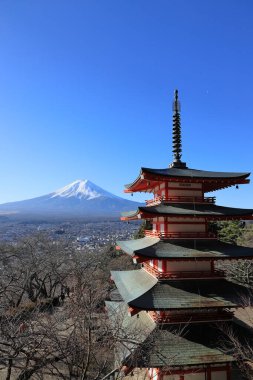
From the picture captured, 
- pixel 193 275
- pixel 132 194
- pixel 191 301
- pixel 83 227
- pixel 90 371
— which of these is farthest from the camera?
pixel 83 227

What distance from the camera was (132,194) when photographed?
1606 centimetres

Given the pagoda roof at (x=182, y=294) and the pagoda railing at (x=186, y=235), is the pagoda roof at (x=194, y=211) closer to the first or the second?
the pagoda railing at (x=186, y=235)

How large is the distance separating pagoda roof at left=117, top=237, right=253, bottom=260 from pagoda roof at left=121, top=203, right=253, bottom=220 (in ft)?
3.60

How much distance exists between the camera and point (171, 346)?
10.8m

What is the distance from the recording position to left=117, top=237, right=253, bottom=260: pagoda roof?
11430 millimetres

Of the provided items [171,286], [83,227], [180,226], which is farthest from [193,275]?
[83,227]

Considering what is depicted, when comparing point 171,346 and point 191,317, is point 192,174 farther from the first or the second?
point 171,346

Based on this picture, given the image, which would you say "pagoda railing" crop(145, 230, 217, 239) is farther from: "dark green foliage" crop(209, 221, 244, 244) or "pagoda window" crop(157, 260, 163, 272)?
"dark green foliage" crop(209, 221, 244, 244)

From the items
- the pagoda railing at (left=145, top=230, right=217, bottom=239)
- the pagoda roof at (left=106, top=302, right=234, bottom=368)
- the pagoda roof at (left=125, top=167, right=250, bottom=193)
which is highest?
the pagoda roof at (left=125, top=167, right=250, bottom=193)

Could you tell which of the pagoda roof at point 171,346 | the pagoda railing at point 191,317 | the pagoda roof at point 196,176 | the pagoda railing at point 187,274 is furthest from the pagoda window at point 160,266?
the pagoda roof at point 196,176

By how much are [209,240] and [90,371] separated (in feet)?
25.6

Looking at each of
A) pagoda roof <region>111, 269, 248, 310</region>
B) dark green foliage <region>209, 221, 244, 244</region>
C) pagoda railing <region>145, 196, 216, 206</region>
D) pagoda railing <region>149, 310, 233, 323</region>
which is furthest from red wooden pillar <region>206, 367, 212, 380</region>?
dark green foliage <region>209, 221, 244, 244</region>

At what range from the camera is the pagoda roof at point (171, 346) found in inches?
392

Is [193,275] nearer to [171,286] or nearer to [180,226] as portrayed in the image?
[171,286]
